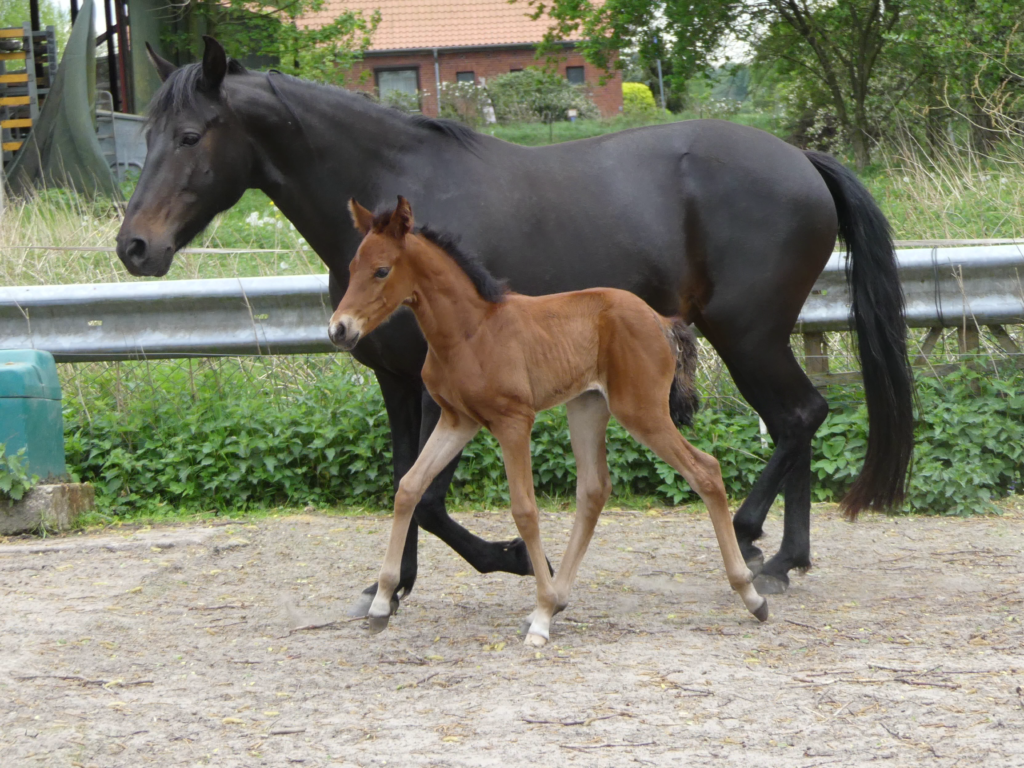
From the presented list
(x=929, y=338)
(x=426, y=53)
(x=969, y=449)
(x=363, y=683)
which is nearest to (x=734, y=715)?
(x=363, y=683)

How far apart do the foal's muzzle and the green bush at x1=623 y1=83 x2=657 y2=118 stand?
99.3 feet

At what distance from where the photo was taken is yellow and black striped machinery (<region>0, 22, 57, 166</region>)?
15141 mm

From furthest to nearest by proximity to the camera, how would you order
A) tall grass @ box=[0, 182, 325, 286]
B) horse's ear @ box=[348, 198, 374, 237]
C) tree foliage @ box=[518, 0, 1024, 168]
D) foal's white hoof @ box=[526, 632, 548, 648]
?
tree foliage @ box=[518, 0, 1024, 168], tall grass @ box=[0, 182, 325, 286], foal's white hoof @ box=[526, 632, 548, 648], horse's ear @ box=[348, 198, 374, 237]

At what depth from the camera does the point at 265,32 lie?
1972 cm

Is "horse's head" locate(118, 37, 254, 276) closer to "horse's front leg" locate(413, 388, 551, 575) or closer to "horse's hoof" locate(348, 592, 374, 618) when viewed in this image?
"horse's front leg" locate(413, 388, 551, 575)

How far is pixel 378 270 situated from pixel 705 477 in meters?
1.37

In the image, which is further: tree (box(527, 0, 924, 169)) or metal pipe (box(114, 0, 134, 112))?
metal pipe (box(114, 0, 134, 112))

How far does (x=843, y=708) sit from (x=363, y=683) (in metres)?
1.41

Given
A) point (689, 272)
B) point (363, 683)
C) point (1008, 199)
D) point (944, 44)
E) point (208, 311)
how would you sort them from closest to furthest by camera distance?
point (363, 683) < point (689, 272) < point (208, 311) < point (1008, 199) < point (944, 44)

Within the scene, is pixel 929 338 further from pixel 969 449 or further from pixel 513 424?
pixel 513 424

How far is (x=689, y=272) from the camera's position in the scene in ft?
15.0

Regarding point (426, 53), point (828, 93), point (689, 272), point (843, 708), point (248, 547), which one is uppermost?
point (426, 53)


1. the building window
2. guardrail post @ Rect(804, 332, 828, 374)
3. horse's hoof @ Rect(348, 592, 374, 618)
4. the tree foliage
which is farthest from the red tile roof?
horse's hoof @ Rect(348, 592, 374, 618)

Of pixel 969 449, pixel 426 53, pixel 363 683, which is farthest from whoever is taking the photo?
pixel 426 53
